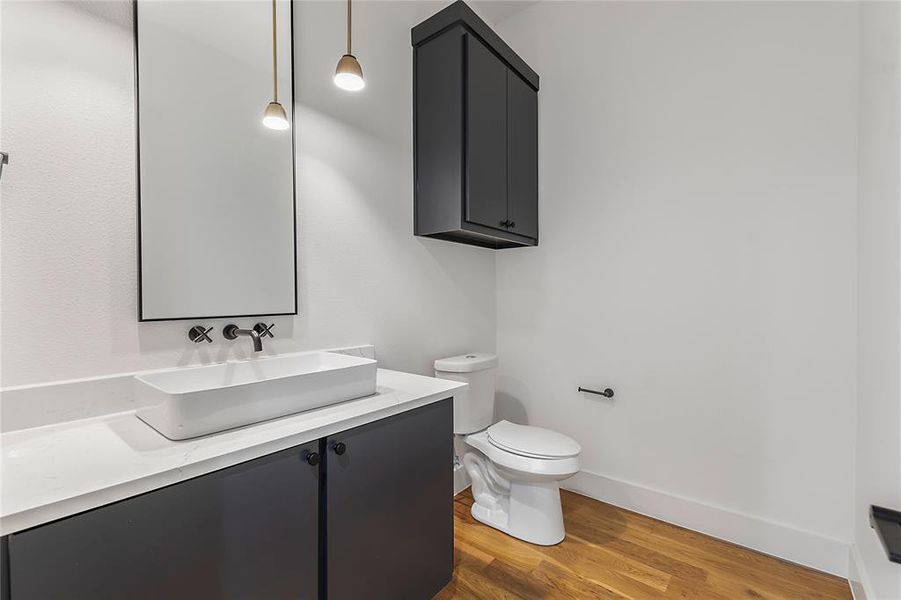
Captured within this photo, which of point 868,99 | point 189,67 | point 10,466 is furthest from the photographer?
point 868,99

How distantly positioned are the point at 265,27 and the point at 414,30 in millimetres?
862

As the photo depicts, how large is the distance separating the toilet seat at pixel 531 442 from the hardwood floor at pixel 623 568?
0.43m

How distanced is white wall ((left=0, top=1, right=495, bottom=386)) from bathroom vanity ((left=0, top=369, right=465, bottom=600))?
0.24 metres

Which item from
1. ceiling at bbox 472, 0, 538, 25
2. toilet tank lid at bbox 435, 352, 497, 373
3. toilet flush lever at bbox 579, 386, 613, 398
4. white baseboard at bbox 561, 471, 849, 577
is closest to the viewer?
white baseboard at bbox 561, 471, 849, 577

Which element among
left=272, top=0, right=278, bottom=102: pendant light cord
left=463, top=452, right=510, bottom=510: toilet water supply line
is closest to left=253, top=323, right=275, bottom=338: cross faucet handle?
left=272, top=0, right=278, bottom=102: pendant light cord

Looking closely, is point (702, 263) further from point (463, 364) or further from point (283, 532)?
point (283, 532)

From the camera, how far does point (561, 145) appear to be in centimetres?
242

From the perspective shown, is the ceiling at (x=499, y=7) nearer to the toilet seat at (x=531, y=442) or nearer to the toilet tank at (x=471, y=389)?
the toilet tank at (x=471, y=389)

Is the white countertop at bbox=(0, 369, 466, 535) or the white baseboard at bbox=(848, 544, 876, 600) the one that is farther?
the white baseboard at bbox=(848, 544, 876, 600)

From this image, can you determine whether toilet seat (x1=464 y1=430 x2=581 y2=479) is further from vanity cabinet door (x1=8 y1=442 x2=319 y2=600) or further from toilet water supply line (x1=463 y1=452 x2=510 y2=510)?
vanity cabinet door (x1=8 y1=442 x2=319 y2=600)

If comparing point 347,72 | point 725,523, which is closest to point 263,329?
point 347,72

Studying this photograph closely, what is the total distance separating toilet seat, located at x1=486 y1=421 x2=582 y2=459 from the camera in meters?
1.81

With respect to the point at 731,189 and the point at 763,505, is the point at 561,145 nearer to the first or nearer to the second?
the point at 731,189

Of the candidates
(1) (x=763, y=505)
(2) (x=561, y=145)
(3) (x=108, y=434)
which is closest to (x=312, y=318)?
(3) (x=108, y=434)
